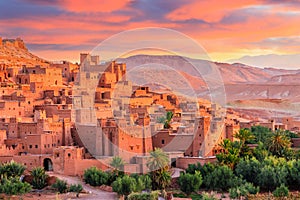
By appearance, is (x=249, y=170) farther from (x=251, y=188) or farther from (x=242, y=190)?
(x=242, y=190)

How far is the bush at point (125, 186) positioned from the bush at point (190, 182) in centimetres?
222

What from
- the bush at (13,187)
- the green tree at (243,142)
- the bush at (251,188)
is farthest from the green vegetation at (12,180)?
the green tree at (243,142)

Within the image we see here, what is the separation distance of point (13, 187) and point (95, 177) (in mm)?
3130

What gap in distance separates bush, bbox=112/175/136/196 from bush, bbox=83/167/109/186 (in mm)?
1016

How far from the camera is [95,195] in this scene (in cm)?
2202

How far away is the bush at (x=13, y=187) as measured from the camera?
2086cm

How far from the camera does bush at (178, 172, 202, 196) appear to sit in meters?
23.0

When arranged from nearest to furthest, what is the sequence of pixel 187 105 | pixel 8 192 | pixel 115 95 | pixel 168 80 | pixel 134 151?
1. pixel 8 192
2. pixel 134 151
3. pixel 115 95
4. pixel 187 105
5. pixel 168 80

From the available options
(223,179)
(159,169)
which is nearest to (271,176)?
(223,179)

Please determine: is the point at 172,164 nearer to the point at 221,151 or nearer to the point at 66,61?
the point at 221,151

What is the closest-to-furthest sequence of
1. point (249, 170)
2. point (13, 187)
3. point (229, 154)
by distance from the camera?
point (13, 187) → point (249, 170) → point (229, 154)

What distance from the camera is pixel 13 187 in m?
20.9

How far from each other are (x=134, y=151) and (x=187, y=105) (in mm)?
11620

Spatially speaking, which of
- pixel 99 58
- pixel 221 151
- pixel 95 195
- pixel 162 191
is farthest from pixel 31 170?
pixel 99 58
